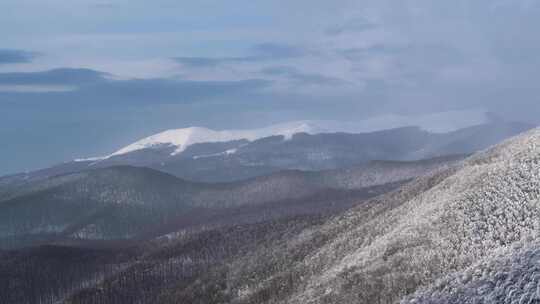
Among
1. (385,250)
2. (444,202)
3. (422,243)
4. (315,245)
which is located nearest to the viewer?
(422,243)

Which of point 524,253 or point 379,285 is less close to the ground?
point 524,253

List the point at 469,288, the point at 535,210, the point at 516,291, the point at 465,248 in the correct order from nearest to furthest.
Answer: the point at 516,291 < the point at 469,288 < the point at 465,248 < the point at 535,210

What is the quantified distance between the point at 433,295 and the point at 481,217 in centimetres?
3089

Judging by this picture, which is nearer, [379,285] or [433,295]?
[433,295]

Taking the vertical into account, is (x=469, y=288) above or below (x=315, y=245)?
above

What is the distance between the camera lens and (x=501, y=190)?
97875 mm

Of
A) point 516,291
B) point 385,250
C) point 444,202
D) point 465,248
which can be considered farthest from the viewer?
point 444,202

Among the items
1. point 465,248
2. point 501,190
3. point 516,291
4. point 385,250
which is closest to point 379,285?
point 465,248

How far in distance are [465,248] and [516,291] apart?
20099mm

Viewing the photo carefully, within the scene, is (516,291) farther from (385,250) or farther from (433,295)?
(385,250)

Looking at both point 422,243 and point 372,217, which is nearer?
point 422,243

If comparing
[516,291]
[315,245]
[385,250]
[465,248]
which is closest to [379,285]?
[465,248]

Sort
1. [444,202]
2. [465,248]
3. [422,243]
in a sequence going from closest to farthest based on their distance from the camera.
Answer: [465,248]
[422,243]
[444,202]

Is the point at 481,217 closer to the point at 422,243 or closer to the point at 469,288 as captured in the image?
the point at 422,243
